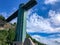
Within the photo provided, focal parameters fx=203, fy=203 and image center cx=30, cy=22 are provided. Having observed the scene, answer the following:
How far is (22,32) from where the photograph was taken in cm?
3419

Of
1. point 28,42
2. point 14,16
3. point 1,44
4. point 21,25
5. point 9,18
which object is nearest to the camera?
point 28,42

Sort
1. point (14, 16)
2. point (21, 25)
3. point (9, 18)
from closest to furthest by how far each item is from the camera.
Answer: point (21, 25) → point (14, 16) → point (9, 18)

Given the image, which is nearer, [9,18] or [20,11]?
[20,11]

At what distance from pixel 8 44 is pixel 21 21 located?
5293 millimetres

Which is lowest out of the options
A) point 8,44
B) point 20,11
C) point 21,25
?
point 8,44

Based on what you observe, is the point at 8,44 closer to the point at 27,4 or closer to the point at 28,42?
the point at 27,4

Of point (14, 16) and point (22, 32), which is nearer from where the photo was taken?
point (22, 32)

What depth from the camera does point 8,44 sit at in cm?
3644

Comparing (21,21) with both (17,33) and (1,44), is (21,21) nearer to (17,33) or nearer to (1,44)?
(17,33)

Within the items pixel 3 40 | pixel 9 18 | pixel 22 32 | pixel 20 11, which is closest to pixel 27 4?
pixel 20 11

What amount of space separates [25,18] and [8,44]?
5.99m

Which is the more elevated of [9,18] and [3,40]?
[9,18]

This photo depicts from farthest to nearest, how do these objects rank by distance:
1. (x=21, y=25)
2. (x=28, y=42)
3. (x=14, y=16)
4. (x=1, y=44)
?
(x=14, y=16) < (x=21, y=25) < (x=1, y=44) < (x=28, y=42)

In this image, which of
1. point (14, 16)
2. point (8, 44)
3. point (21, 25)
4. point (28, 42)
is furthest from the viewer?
point (14, 16)
